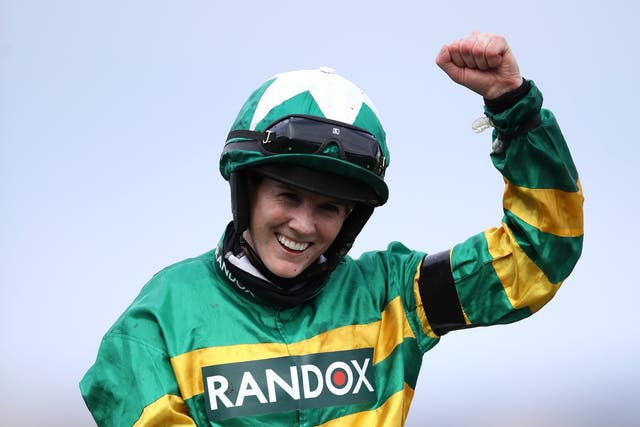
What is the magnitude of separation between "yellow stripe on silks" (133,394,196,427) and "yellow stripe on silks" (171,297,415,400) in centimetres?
10

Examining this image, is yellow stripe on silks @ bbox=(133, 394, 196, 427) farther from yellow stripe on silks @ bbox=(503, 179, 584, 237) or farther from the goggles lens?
yellow stripe on silks @ bbox=(503, 179, 584, 237)

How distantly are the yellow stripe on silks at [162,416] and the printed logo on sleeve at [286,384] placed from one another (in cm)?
12

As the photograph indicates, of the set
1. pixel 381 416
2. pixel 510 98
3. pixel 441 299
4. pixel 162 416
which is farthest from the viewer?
pixel 441 299

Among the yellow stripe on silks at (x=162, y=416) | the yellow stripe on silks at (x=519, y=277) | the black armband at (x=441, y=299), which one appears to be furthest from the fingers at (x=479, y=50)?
the yellow stripe on silks at (x=162, y=416)

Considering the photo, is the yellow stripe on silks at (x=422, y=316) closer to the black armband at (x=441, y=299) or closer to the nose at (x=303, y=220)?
the black armband at (x=441, y=299)

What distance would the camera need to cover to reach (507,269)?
3.65 metres

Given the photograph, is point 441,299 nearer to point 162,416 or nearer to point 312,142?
point 312,142

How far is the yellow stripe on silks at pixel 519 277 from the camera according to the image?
11.9 feet

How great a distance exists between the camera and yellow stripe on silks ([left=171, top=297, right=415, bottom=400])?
349cm

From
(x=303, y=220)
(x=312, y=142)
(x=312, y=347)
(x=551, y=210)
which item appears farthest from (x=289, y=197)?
(x=551, y=210)

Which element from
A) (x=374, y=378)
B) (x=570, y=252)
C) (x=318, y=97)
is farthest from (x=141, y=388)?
(x=570, y=252)

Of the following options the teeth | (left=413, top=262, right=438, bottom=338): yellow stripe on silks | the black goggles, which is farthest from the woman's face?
(left=413, top=262, right=438, bottom=338): yellow stripe on silks

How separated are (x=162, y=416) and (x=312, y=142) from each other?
105cm

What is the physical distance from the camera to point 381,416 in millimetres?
3605
